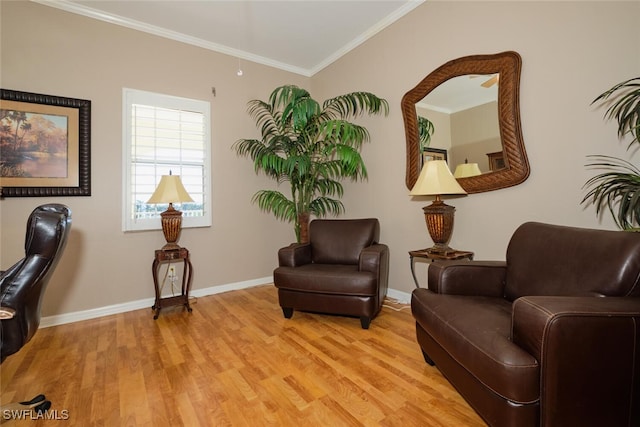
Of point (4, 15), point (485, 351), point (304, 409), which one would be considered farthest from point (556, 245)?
point (4, 15)

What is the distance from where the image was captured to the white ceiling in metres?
2.70

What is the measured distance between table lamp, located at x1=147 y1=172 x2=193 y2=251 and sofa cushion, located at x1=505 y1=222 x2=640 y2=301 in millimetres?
2613

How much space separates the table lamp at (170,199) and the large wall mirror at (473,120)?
7.15ft

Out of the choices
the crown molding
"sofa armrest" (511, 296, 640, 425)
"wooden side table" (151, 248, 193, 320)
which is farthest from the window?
"sofa armrest" (511, 296, 640, 425)

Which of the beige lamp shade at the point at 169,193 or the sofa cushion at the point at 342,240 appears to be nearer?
the beige lamp shade at the point at 169,193

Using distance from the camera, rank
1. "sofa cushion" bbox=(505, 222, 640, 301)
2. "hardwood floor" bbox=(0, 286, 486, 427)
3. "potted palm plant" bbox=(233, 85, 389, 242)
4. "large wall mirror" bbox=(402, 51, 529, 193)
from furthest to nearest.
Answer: "potted palm plant" bbox=(233, 85, 389, 242) < "large wall mirror" bbox=(402, 51, 529, 193) < "hardwood floor" bbox=(0, 286, 486, 427) < "sofa cushion" bbox=(505, 222, 640, 301)

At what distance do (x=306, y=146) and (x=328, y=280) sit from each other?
1566mm

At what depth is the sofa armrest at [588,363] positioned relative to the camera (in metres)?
0.97

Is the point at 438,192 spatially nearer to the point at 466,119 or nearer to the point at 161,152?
the point at 466,119

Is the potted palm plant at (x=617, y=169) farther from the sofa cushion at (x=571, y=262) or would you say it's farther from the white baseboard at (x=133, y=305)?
the white baseboard at (x=133, y=305)

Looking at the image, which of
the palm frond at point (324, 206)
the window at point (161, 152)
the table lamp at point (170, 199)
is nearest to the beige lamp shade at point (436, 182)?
the palm frond at point (324, 206)

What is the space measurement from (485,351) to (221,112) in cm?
339

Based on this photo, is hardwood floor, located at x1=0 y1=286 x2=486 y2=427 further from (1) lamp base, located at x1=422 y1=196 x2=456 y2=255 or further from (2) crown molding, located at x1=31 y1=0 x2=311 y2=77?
(2) crown molding, located at x1=31 y1=0 x2=311 y2=77

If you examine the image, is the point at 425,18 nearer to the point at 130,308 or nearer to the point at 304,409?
the point at 304,409
